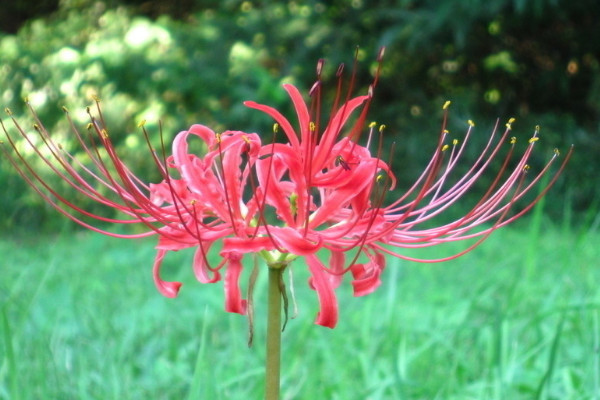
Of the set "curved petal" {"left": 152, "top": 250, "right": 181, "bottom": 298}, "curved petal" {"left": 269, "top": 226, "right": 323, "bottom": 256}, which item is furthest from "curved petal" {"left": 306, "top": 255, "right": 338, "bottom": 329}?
"curved petal" {"left": 152, "top": 250, "right": 181, "bottom": 298}

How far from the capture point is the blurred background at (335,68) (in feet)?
16.9

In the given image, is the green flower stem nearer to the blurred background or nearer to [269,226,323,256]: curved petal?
[269,226,323,256]: curved petal

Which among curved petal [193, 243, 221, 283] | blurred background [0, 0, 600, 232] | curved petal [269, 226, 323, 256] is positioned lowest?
curved petal [193, 243, 221, 283]

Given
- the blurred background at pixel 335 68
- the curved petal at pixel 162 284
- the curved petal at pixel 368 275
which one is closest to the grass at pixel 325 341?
the curved petal at pixel 162 284

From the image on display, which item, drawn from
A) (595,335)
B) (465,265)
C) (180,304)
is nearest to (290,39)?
(465,265)

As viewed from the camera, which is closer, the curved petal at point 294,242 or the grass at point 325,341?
the curved petal at point 294,242

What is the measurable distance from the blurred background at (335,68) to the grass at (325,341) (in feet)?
7.79

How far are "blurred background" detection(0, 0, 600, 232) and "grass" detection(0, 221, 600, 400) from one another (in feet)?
7.79

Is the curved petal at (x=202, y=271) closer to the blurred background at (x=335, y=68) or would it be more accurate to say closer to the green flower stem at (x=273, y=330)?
the green flower stem at (x=273, y=330)

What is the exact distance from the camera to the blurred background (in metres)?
5.15

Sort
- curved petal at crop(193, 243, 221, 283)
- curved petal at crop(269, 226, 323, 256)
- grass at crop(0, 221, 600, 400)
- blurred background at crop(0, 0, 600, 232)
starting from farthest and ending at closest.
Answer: blurred background at crop(0, 0, 600, 232) < grass at crop(0, 221, 600, 400) < curved petal at crop(193, 243, 221, 283) < curved petal at crop(269, 226, 323, 256)

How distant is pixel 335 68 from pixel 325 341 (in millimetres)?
3762

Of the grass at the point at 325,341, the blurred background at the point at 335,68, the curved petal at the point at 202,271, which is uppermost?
the blurred background at the point at 335,68

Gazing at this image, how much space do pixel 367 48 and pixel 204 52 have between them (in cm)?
119
